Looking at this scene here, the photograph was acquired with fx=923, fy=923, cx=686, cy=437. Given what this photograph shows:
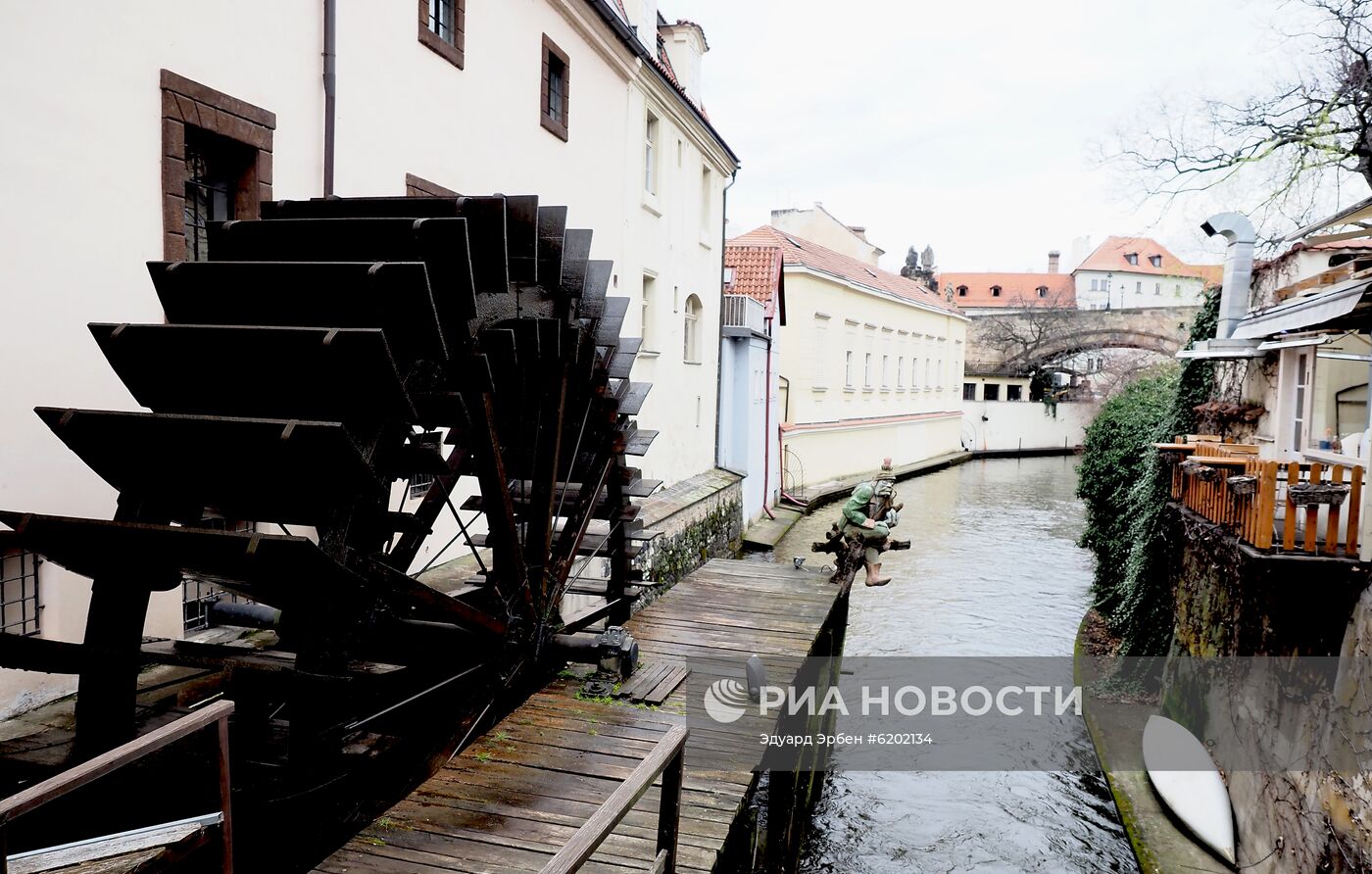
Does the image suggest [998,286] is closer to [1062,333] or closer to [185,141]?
[1062,333]

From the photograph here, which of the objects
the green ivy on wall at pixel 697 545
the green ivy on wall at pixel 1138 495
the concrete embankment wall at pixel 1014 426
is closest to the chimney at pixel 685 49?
the green ivy on wall at pixel 697 545

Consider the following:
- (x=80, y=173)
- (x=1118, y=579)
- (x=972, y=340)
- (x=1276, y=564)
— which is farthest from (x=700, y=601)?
(x=972, y=340)

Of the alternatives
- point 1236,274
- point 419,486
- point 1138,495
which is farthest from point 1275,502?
point 419,486

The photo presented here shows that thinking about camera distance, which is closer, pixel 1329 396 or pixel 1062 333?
pixel 1329 396

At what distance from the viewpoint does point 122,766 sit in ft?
6.14

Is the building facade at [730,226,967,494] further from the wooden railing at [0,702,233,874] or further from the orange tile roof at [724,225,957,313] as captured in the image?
the wooden railing at [0,702,233,874]

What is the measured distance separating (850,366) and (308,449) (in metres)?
22.4

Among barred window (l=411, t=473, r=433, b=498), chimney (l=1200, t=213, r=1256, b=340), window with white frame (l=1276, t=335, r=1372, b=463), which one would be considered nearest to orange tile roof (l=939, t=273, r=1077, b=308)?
chimney (l=1200, t=213, r=1256, b=340)

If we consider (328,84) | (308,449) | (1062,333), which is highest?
(1062,333)

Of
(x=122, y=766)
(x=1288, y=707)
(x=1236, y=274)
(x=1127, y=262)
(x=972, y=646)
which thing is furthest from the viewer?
(x=1127, y=262)

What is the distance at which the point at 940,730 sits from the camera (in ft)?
33.9

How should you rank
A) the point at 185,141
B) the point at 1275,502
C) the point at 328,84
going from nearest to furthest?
the point at 185,141 → the point at 328,84 → the point at 1275,502

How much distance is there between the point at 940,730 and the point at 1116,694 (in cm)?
189

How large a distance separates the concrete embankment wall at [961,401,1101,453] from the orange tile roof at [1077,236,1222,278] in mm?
22851
